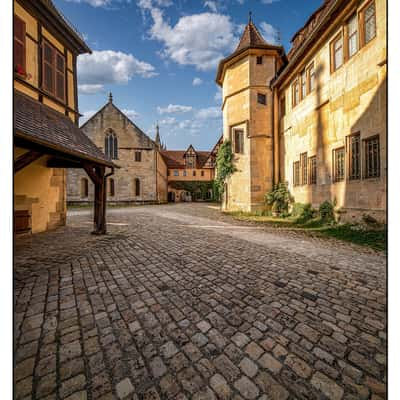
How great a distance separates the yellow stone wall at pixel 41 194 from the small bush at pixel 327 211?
38.0 feet

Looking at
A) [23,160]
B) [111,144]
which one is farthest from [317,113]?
[111,144]

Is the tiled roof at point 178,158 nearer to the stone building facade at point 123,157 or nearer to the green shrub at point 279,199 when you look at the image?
the stone building facade at point 123,157

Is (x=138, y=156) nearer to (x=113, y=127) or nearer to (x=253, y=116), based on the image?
(x=113, y=127)

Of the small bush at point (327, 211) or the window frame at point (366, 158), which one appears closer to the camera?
the window frame at point (366, 158)

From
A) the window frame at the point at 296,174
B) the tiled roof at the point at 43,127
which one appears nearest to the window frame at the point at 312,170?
the window frame at the point at 296,174

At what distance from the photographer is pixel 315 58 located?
947 centimetres

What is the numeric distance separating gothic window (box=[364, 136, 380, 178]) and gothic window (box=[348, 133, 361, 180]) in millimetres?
356

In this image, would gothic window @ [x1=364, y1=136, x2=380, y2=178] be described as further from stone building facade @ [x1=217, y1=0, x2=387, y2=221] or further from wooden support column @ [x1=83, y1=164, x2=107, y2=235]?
wooden support column @ [x1=83, y1=164, x2=107, y2=235]

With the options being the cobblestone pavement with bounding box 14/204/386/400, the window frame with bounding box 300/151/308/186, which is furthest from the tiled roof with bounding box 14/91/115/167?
the window frame with bounding box 300/151/308/186

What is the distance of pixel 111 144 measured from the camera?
25.5 metres

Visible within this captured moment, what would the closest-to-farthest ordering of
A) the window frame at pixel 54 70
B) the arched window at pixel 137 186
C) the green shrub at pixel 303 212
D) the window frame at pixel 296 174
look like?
1. the window frame at pixel 54 70
2. the green shrub at pixel 303 212
3. the window frame at pixel 296 174
4. the arched window at pixel 137 186

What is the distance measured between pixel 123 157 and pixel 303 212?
23.1m

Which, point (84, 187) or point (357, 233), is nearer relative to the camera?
point (357, 233)

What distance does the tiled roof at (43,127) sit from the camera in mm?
4328
